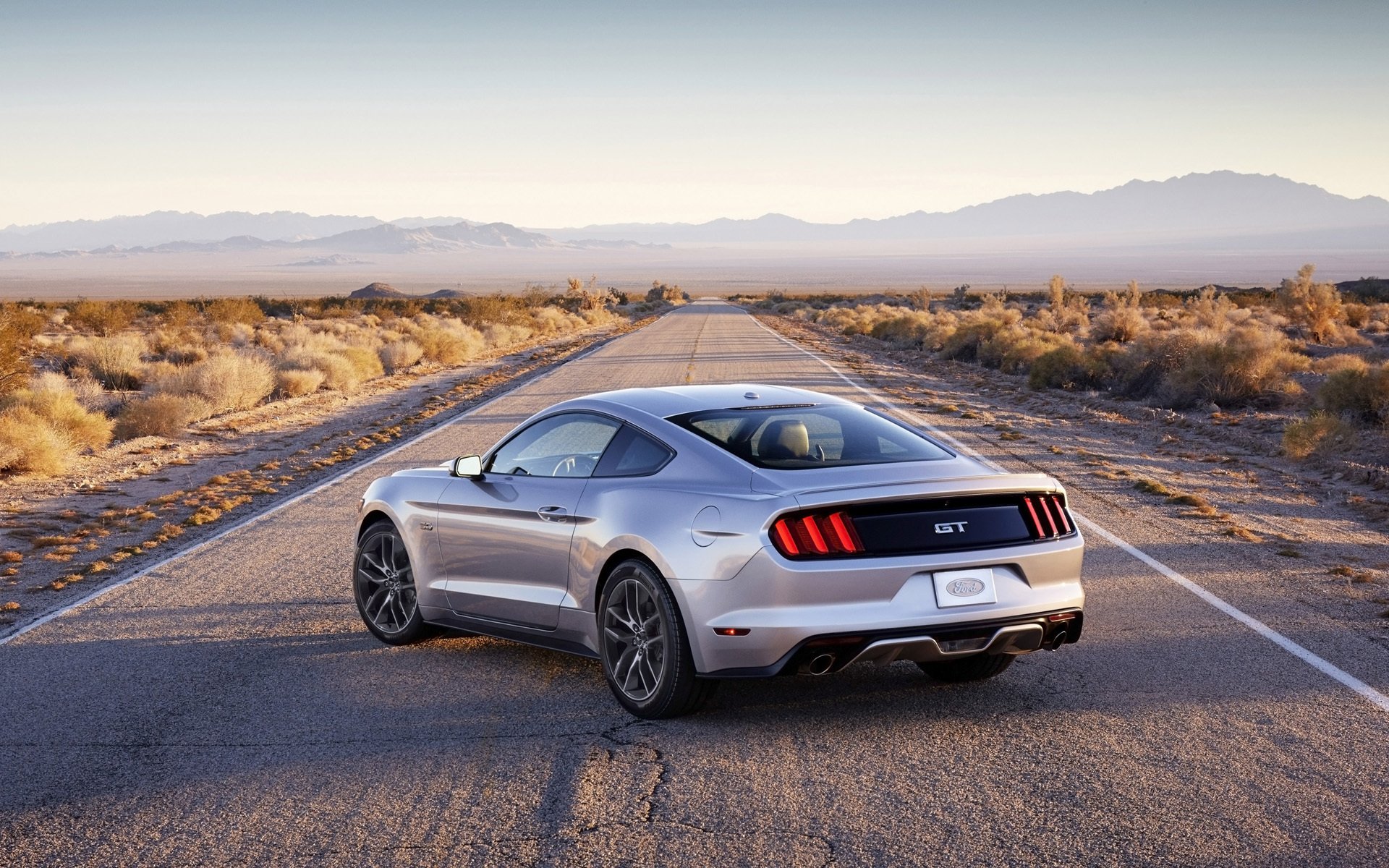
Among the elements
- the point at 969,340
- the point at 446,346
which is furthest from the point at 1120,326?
the point at 446,346

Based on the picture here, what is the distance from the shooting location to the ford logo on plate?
589 centimetres

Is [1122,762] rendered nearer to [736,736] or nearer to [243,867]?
[736,736]

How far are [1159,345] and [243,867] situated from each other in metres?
25.3

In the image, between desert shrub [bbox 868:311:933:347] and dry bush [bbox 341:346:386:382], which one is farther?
desert shrub [bbox 868:311:933:347]

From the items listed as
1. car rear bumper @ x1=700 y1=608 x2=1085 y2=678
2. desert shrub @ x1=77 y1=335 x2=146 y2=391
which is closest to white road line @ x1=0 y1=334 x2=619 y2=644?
car rear bumper @ x1=700 y1=608 x2=1085 y2=678

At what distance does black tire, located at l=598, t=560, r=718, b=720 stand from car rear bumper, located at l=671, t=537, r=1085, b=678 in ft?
0.30

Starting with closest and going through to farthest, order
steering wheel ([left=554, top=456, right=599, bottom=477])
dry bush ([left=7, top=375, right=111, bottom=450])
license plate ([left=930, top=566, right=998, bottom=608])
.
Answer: license plate ([left=930, top=566, right=998, bottom=608])
steering wheel ([left=554, top=456, right=599, bottom=477])
dry bush ([left=7, top=375, right=111, bottom=450])

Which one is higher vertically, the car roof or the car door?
the car roof

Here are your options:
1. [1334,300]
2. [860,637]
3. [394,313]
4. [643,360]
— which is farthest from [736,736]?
[394,313]

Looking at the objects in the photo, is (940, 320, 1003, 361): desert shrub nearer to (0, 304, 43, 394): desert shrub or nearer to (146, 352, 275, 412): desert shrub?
(146, 352, 275, 412): desert shrub

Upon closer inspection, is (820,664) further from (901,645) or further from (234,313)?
(234,313)

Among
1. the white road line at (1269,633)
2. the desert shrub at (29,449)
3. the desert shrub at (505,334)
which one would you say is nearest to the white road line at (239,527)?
the desert shrub at (29,449)

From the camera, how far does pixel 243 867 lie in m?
4.64

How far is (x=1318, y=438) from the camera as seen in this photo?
56.0 ft
